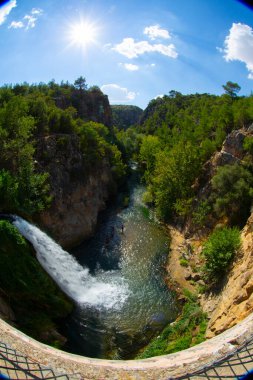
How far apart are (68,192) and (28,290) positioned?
13.8m

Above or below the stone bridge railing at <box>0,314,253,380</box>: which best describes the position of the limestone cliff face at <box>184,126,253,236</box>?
above

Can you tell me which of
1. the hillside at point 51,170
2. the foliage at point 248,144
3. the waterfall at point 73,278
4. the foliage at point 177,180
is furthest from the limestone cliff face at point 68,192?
the foliage at point 248,144

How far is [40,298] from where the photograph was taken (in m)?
17.6

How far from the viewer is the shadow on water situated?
17016 millimetres

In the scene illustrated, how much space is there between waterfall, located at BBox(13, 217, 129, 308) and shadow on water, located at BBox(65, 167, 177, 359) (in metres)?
0.39

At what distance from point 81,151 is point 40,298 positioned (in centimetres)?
1999

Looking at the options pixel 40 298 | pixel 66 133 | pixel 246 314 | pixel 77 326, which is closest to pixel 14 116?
pixel 66 133

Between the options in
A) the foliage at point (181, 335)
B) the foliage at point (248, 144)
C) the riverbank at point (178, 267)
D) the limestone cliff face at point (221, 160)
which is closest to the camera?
the foliage at point (181, 335)

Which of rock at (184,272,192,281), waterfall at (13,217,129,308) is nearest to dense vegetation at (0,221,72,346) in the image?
waterfall at (13,217,129,308)

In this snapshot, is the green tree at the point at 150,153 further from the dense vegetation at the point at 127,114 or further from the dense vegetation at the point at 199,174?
the dense vegetation at the point at 127,114

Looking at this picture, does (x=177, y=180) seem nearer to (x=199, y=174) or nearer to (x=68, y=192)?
(x=199, y=174)

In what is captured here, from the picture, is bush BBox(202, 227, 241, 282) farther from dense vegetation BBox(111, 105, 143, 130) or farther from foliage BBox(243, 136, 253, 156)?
dense vegetation BBox(111, 105, 143, 130)

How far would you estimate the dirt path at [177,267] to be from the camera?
73.3 feet

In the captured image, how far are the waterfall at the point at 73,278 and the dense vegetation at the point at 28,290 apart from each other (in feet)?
3.68
